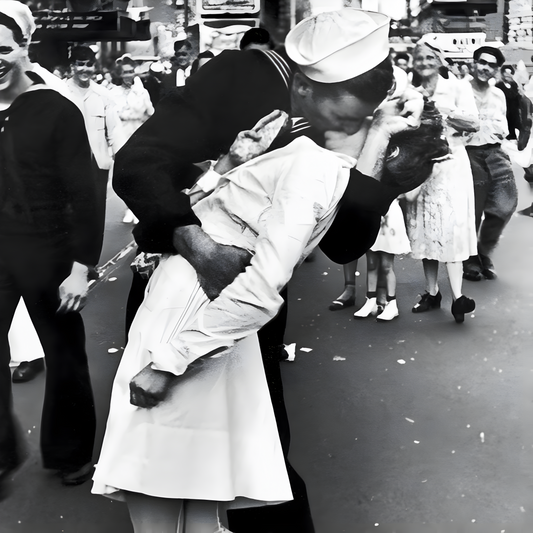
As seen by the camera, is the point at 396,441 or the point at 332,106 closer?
the point at 332,106

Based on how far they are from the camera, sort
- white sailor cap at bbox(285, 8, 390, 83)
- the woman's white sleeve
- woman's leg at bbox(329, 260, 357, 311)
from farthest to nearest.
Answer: woman's leg at bbox(329, 260, 357, 311) < white sailor cap at bbox(285, 8, 390, 83) < the woman's white sleeve

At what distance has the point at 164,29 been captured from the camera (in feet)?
11.3

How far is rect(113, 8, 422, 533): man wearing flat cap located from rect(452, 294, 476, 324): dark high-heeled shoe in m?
0.57

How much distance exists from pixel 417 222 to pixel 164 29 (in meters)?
1.36

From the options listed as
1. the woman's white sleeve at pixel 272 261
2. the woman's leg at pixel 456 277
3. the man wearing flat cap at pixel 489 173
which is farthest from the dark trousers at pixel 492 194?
the woman's white sleeve at pixel 272 261

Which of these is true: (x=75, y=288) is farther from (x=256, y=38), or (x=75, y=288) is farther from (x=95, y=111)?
(x=256, y=38)

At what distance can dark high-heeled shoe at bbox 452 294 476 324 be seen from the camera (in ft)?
A: 11.3

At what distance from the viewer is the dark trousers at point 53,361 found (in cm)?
345

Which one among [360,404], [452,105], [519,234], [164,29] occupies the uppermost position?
[164,29]

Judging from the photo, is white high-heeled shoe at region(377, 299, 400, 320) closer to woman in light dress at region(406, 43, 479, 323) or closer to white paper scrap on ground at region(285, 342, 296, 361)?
woman in light dress at region(406, 43, 479, 323)

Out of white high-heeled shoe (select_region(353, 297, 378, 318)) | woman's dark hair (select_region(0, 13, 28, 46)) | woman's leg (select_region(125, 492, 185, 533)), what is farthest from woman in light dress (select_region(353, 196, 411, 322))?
woman's dark hair (select_region(0, 13, 28, 46))

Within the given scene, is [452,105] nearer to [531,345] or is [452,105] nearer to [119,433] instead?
[531,345]

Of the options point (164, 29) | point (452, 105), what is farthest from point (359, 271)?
point (164, 29)

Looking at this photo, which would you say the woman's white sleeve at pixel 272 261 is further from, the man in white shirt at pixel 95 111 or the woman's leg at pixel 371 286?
the man in white shirt at pixel 95 111
